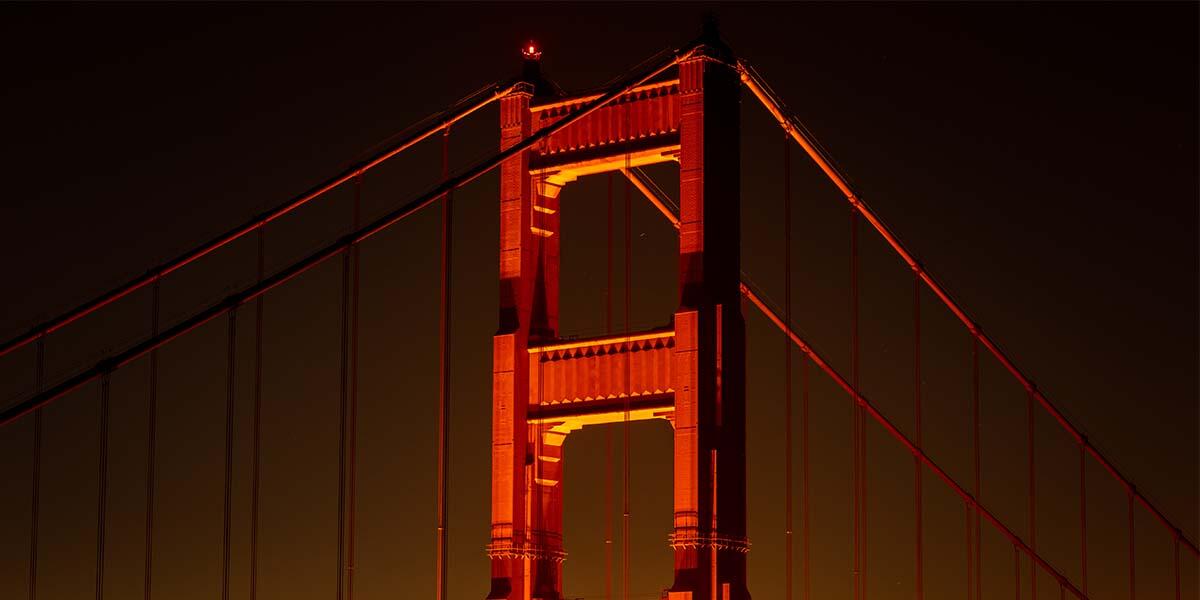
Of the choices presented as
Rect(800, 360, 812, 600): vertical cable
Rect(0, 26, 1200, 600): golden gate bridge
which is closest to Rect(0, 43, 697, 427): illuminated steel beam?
Rect(0, 26, 1200, 600): golden gate bridge

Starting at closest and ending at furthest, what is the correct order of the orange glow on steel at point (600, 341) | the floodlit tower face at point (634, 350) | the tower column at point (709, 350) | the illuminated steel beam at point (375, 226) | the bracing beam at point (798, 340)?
the illuminated steel beam at point (375, 226) < the tower column at point (709, 350) < the floodlit tower face at point (634, 350) < the orange glow on steel at point (600, 341) < the bracing beam at point (798, 340)

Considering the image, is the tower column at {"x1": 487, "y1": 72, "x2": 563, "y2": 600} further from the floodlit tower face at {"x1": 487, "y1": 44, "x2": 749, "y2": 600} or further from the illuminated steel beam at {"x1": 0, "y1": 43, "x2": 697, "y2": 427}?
the illuminated steel beam at {"x1": 0, "y1": 43, "x2": 697, "y2": 427}

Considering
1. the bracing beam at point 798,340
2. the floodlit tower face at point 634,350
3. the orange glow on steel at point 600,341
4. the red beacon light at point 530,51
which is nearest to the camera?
the floodlit tower face at point 634,350

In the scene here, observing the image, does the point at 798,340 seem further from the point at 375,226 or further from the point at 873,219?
the point at 375,226

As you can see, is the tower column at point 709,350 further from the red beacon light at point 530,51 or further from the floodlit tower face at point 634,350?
the red beacon light at point 530,51

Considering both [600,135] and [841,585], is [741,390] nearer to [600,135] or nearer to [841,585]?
[600,135]

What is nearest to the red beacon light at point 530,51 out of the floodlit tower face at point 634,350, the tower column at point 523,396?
the floodlit tower face at point 634,350

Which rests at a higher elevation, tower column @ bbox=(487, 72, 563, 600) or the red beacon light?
the red beacon light
